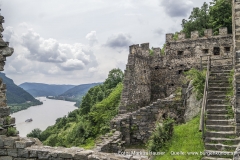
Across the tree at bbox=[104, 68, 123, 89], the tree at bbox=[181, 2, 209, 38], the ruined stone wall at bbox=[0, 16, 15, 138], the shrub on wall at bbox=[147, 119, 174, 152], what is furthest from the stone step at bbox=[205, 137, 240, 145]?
the tree at bbox=[104, 68, 123, 89]

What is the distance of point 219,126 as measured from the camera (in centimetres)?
939

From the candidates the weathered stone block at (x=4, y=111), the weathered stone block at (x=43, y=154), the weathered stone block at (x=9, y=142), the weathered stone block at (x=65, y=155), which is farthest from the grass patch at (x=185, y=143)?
the weathered stone block at (x=4, y=111)

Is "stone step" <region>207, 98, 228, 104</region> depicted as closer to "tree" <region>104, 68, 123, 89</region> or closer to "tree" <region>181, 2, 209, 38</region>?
"tree" <region>181, 2, 209, 38</region>

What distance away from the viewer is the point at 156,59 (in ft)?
72.8

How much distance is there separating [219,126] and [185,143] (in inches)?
54.5

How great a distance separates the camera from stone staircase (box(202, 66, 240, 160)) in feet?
27.3

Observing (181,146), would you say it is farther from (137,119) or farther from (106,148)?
A: (137,119)

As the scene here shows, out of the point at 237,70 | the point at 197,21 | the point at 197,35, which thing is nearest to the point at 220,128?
the point at 237,70

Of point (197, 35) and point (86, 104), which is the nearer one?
point (197, 35)

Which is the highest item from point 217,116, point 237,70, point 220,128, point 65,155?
point 237,70

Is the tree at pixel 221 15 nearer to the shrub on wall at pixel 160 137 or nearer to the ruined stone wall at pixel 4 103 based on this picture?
the shrub on wall at pixel 160 137

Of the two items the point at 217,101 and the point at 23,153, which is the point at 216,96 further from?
the point at 23,153

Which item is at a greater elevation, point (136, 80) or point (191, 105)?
point (136, 80)

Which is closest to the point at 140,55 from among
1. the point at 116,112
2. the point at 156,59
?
the point at 156,59
